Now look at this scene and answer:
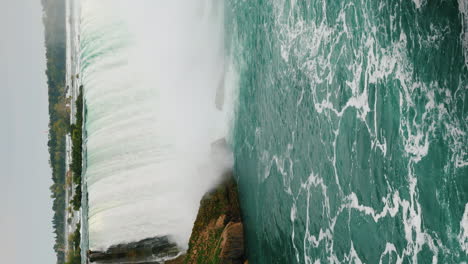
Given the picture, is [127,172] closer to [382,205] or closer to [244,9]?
[244,9]

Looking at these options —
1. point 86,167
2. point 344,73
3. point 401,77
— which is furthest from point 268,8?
point 86,167

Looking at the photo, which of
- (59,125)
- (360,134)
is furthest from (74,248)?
(360,134)

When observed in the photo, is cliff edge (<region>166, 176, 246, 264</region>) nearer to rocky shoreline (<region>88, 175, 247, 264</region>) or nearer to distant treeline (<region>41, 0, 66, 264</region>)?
rocky shoreline (<region>88, 175, 247, 264</region>)

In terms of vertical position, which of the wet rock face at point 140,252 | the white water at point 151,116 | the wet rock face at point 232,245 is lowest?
the wet rock face at point 140,252

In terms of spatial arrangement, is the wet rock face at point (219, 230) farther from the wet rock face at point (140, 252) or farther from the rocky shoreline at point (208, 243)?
the wet rock face at point (140, 252)

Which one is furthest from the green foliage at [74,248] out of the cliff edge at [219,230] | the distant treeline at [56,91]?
the cliff edge at [219,230]

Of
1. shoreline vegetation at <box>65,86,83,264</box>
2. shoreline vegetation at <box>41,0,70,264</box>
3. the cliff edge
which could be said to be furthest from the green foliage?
the cliff edge

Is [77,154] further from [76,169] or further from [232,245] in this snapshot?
[232,245]
